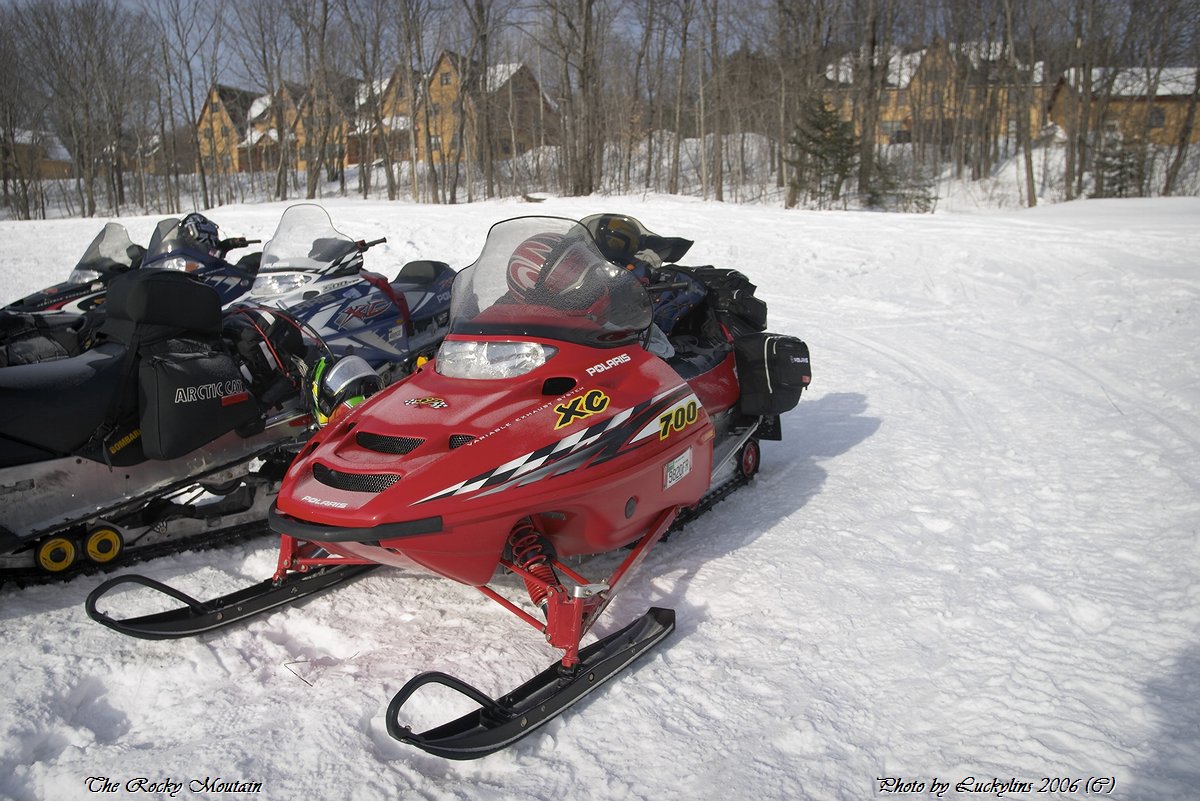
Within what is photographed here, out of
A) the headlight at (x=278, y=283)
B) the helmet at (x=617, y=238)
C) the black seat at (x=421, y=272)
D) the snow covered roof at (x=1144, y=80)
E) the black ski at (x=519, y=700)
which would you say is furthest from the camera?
the snow covered roof at (x=1144, y=80)

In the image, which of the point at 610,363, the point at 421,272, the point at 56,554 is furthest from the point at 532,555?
the point at 421,272

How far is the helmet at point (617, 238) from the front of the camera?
5.34m

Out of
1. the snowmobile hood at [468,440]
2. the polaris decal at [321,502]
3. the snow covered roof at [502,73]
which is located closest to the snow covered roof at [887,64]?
the snow covered roof at [502,73]

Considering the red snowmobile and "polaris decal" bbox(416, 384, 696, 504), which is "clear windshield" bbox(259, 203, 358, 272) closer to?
the red snowmobile

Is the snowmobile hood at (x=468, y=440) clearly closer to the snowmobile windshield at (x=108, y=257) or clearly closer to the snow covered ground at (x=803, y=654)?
the snow covered ground at (x=803, y=654)

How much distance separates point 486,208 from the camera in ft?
56.9

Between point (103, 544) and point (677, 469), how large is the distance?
102 inches

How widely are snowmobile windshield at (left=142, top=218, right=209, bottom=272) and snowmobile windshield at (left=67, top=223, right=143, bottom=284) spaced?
39 centimetres

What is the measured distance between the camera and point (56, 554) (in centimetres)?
359

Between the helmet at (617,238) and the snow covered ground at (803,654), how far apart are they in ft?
5.28

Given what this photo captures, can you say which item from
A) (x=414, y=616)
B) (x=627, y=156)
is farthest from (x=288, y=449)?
(x=627, y=156)

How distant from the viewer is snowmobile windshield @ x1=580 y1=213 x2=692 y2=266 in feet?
17.6

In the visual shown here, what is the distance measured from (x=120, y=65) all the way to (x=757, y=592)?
37377 millimetres

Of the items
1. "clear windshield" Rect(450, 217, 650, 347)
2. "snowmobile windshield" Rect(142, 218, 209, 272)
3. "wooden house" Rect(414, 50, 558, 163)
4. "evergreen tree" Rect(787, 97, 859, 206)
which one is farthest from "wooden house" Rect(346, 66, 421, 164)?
"clear windshield" Rect(450, 217, 650, 347)
